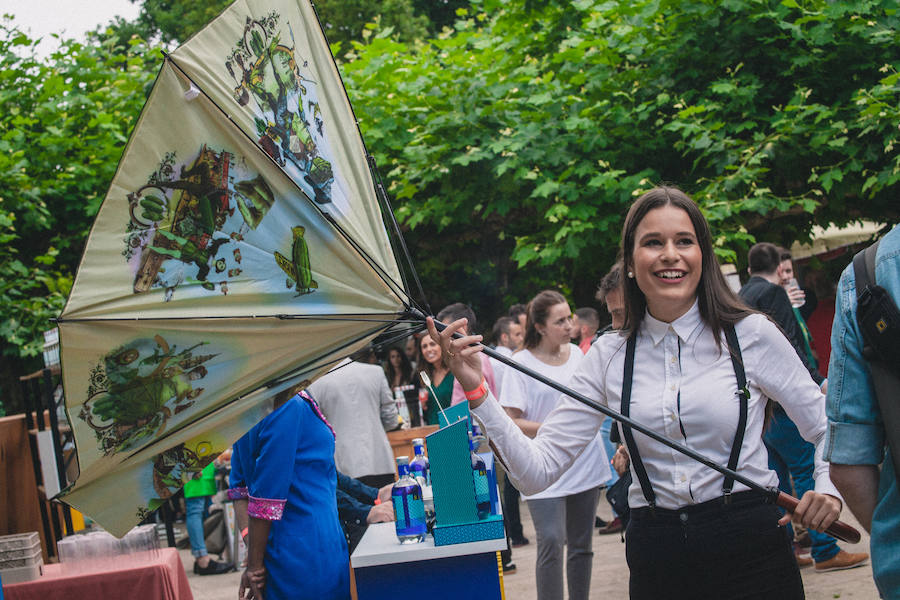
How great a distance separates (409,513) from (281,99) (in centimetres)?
209

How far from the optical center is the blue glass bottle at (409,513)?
388 centimetres

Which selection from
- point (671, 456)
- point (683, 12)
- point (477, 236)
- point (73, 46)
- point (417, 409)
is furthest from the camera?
point (73, 46)

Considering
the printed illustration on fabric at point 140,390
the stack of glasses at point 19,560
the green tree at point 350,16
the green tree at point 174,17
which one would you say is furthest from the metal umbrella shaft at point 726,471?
the green tree at point 174,17

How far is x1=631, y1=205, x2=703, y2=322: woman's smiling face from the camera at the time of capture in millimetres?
2600

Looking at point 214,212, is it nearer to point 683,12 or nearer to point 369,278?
point 369,278

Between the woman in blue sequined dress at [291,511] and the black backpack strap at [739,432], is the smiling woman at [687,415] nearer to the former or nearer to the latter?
the black backpack strap at [739,432]

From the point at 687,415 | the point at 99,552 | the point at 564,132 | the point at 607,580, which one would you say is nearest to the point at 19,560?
the point at 99,552

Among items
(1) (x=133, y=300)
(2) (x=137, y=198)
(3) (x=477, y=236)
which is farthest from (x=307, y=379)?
(3) (x=477, y=236)

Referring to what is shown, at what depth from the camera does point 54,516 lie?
275 inches

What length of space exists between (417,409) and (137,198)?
8.00 metres

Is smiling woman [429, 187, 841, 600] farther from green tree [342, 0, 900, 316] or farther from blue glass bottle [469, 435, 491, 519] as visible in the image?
green tree [342, 0, 900, 316]

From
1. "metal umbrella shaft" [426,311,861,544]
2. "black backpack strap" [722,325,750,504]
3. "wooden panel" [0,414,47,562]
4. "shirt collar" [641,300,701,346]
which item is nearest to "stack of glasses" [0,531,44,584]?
"wooden panel" [0,414,47,562]

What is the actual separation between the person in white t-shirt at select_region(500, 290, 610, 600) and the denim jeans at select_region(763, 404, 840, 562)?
4.58 ft

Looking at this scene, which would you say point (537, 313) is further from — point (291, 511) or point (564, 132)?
point (564, 132)
